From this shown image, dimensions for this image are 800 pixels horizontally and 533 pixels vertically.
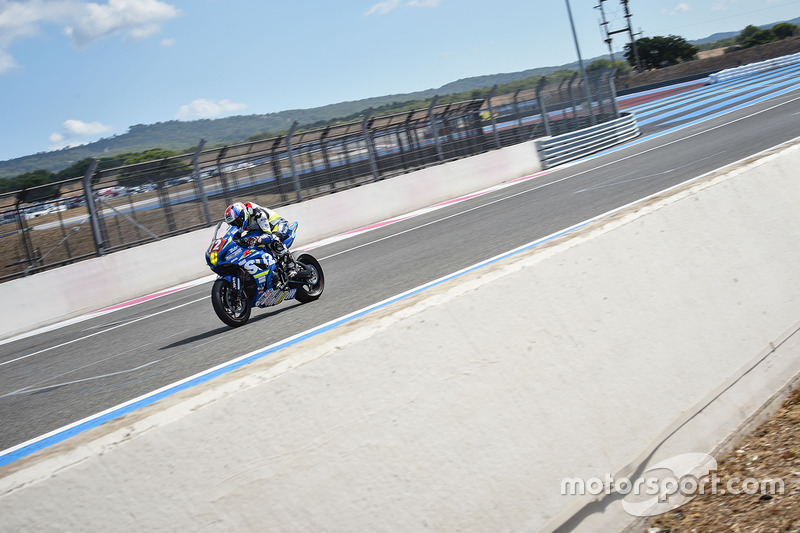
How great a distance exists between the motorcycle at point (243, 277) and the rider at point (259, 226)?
0.20ft

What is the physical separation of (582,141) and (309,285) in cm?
1852

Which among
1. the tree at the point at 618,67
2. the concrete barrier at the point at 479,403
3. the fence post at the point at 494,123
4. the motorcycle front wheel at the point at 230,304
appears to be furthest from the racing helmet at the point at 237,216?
the tree at the point at 618,67

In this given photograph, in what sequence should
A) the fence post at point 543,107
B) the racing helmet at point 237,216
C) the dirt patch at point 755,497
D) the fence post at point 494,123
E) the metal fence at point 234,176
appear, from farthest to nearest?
the fence post at point 543,107, the fence post at point 494,123, the metal fence at point 234,176, the racing helmet at point 237,216, the dirt patch at point 755,497

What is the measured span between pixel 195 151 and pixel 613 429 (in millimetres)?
13680

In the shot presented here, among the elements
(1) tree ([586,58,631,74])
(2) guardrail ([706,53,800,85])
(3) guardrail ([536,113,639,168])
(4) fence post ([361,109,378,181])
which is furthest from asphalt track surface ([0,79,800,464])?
(2) guardrail ([706,53,800,85])

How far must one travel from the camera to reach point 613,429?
3.67m

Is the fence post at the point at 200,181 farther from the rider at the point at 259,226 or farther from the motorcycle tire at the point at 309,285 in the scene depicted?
the rider at the point at 259,226

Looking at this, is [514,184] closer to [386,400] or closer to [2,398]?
[2,398]

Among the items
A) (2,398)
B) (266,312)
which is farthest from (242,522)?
(266,312)

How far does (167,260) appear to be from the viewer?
1542 centimetres

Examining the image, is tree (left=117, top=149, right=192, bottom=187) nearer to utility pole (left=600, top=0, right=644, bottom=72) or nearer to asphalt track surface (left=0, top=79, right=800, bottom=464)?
asphalt track surface (left=0, top=79, right=800, bottom=464)

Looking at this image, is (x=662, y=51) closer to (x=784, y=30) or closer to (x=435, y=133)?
(x=784, y=30)

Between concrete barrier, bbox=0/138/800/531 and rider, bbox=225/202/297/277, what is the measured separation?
5.06m

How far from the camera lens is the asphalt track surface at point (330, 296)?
279 inches
